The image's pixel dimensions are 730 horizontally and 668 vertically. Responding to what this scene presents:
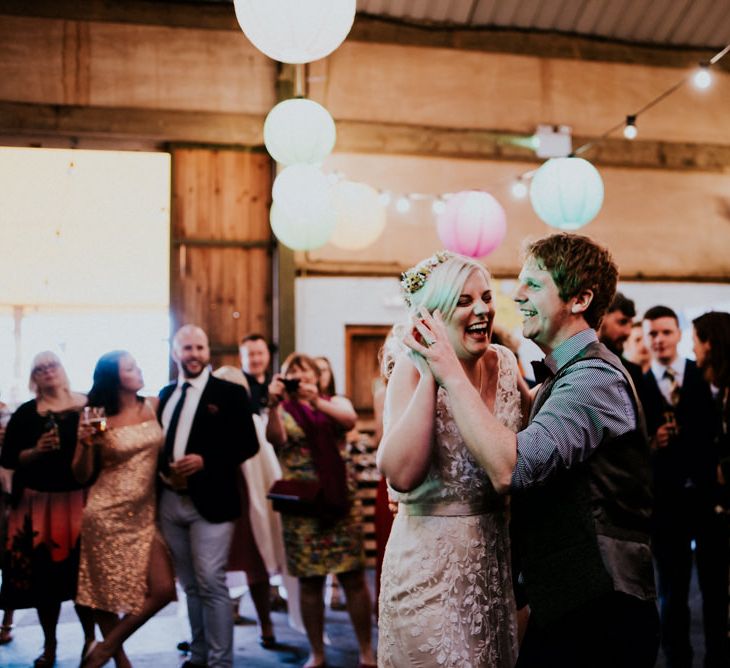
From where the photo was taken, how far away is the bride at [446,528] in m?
1.97

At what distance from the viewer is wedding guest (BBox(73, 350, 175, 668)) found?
389 cm

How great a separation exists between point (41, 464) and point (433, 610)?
113 inches

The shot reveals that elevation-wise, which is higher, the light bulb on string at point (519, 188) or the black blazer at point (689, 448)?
the light bulb on string at point (519, 188)

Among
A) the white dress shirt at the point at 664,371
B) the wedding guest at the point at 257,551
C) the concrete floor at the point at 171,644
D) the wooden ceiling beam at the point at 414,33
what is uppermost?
the wooden ceiling beam at the point at 414,33

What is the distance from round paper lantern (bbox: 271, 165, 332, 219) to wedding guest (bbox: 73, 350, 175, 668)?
1724 mm

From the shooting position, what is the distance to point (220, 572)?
3.98 m

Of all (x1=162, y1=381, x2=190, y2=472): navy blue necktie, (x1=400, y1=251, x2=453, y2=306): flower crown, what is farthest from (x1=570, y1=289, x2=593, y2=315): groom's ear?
(x1=162, y1=381, x2=190, y2=472): navy blue necktie

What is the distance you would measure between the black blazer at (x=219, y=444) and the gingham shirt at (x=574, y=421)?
2.56 meters

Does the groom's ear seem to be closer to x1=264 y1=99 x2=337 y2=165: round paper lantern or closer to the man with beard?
the man with beard

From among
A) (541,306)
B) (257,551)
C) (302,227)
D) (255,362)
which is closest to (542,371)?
(541,306)

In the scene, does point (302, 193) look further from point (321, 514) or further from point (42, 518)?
point (42, 518)

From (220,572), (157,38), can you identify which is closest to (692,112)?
(157,38)

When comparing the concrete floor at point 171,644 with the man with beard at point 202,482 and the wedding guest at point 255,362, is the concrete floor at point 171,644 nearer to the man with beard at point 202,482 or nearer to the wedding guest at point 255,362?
the man with beard at point 202,482

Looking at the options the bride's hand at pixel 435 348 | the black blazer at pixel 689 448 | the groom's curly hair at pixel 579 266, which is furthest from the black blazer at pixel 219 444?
the groom's curly hair at pixel 579 266
